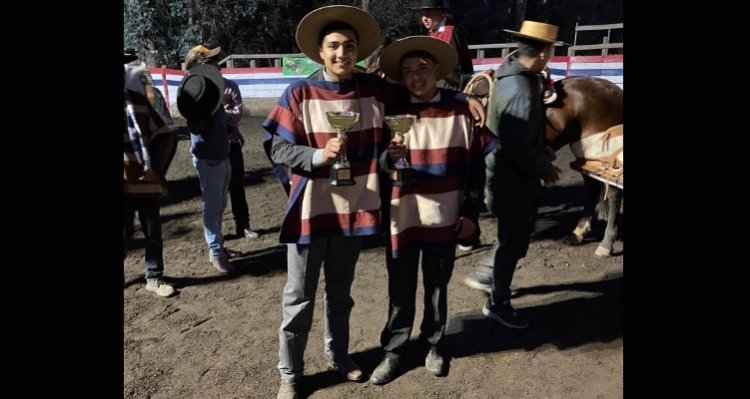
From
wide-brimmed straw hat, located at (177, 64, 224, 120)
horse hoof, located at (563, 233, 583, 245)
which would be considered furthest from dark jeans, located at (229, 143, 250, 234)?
horse hoof, located at (563, 233, 583, 245)

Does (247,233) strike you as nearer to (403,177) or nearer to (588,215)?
(588,215)

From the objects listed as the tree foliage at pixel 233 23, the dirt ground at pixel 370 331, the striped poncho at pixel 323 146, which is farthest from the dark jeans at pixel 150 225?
the tree foliage at pixel 233 23

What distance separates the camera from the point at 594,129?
6.05 metres

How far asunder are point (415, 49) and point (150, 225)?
274cm

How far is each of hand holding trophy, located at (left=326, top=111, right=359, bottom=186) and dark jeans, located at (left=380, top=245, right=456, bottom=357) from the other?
0.72 m

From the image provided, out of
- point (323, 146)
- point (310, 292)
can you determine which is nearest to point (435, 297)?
point (310, 292)

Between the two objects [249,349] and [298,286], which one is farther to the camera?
[249,349]

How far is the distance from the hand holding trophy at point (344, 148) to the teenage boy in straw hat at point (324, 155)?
0.06m

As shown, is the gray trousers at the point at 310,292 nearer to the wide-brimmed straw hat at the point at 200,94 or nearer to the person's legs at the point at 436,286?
the person's legs at the point at 436,286

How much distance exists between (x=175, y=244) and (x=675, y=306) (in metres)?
5.46

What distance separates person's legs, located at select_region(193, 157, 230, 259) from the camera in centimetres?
533

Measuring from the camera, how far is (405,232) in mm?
3488

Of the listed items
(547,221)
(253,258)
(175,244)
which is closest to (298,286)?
(253,258)

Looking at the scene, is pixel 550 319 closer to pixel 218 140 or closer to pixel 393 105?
pixel 393 105
